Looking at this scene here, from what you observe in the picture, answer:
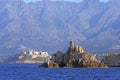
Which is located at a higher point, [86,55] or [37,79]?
[86,55]

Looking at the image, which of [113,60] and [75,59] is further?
[113,60]

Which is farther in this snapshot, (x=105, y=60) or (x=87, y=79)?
(x=105, y=60)

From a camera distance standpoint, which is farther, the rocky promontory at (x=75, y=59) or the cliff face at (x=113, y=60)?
the cliff face at (x=113, y=60)

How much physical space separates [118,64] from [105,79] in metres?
87.5

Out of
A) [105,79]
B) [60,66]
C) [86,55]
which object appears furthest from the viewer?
[60,66]

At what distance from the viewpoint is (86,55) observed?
551 feet

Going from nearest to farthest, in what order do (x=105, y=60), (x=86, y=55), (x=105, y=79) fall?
(x=105, y=79), (x=86, y=55), (x=105, y=60)

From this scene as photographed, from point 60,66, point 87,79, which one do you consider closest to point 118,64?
point 60,66

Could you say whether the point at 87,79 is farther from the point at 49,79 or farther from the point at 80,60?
the point at 80,60

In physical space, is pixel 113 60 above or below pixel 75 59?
above

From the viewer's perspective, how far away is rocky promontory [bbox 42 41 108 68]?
552 feet

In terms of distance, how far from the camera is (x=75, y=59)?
170375 mm

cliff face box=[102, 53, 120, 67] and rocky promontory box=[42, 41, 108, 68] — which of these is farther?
cliff face box=[102, 53, 120, 67]

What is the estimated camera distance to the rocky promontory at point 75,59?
16831cm
